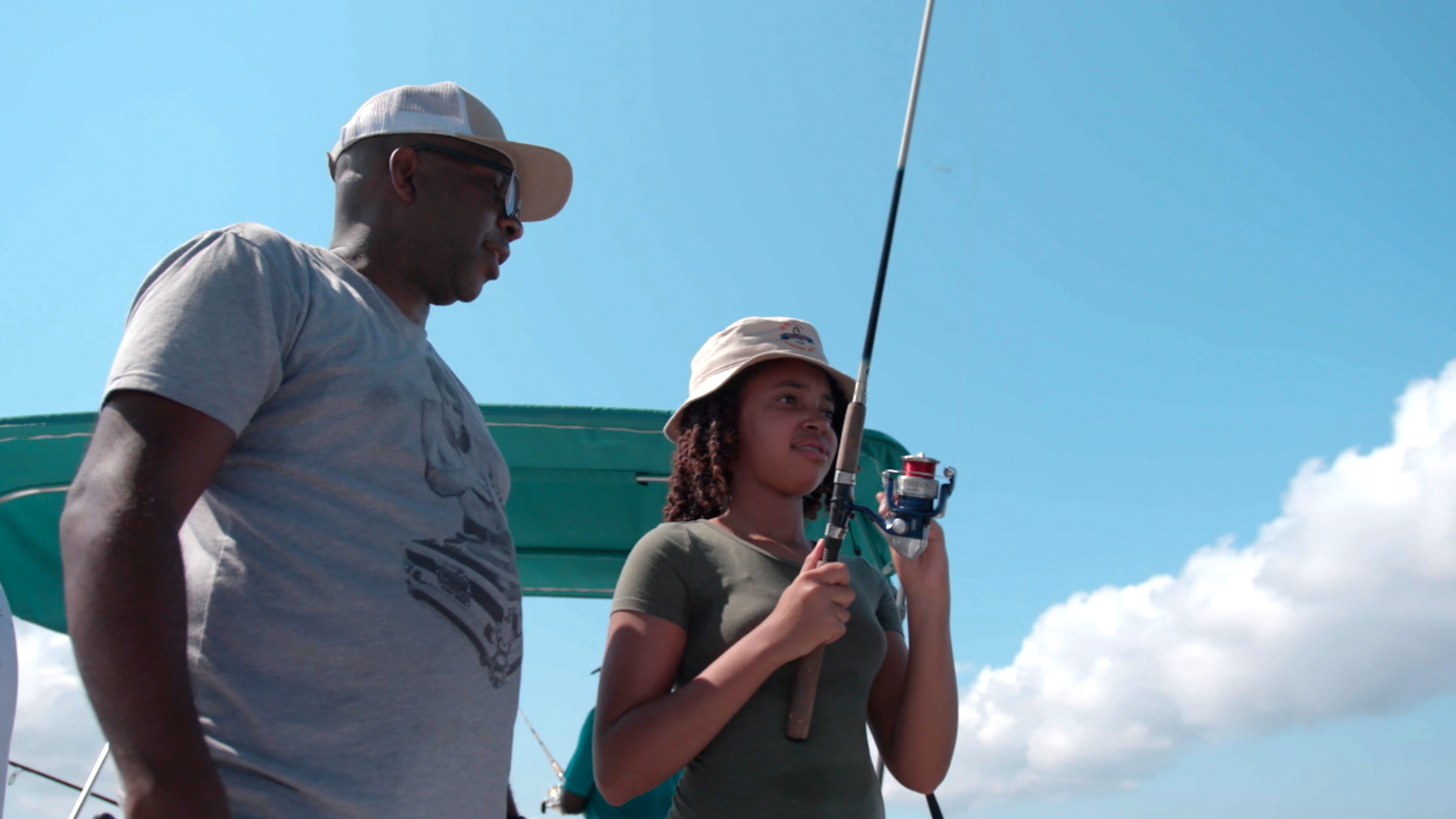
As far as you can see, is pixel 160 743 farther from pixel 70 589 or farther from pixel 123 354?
pixel 123 354

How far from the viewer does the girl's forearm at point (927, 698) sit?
208cm

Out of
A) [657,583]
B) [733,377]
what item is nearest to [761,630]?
[657,583]

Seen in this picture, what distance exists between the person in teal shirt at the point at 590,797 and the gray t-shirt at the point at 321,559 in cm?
189

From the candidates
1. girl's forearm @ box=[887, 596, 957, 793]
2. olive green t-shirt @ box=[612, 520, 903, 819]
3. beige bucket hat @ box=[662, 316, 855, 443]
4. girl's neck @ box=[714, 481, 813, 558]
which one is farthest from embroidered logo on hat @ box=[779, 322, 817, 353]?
girl's forearm @ box=[887, 596, 957, 793]

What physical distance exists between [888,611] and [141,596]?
1.66m

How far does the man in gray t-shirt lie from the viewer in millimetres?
997

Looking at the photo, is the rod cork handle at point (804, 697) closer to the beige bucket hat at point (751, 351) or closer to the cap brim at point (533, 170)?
the beige bucket hat at point (751, 351)

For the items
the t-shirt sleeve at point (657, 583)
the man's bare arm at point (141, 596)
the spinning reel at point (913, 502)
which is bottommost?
the man's bare arm at point (141, 596)

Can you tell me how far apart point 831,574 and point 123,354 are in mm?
1196

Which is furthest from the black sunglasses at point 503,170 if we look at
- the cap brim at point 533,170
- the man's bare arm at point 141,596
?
the man's bare arm at point 141,596

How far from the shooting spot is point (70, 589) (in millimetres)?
1002

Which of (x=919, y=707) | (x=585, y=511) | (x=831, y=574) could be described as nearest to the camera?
(x=831, y=574)

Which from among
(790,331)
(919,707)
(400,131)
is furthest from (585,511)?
(400,131)

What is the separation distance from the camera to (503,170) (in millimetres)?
1837
